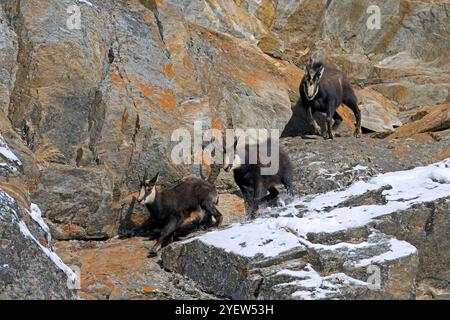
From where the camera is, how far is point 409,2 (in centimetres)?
2288

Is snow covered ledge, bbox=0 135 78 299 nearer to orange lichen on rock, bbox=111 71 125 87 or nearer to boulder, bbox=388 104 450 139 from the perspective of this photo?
orange lichen on rock, bbox=111 71 125 87

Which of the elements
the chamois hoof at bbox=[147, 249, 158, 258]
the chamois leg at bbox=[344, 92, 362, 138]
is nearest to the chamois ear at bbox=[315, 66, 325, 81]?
the chamois leg at bbox=[344, 92, 362, 138]

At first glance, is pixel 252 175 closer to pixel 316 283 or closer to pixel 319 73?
pixel 319 73

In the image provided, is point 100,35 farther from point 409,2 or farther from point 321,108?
point 409,2

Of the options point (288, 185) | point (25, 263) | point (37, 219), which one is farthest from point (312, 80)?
point (25, 263)

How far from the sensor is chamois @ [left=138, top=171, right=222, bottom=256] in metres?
12.3

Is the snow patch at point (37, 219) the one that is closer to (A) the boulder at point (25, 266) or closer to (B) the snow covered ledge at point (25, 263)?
(B) the snow covered ledge at point (25, 263)

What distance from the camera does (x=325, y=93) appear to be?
15555 millimetres

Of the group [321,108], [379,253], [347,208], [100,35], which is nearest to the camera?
[379,253]

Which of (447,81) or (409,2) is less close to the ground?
(409,2)

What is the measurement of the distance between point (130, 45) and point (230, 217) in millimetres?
3924

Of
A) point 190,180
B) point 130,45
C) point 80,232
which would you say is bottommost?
point 80,232

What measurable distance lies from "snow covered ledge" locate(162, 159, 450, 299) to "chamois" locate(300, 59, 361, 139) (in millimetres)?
3528

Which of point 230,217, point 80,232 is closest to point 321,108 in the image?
point 230,217
